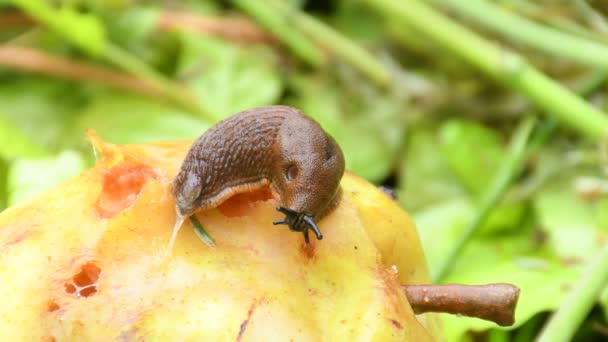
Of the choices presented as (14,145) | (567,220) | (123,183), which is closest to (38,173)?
(14,145)

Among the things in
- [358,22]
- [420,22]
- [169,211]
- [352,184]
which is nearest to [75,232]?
[169,211]

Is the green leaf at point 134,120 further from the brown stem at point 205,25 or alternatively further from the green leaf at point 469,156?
the green leaf at point 469,156

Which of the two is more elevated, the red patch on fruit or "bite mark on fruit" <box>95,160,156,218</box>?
"bite mark on fruit" <box>95,160,156,218</box>

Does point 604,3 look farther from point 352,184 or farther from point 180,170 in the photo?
point 180,170

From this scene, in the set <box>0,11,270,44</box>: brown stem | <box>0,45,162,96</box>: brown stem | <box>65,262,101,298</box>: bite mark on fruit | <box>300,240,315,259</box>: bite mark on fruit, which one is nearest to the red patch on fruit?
<box>65,262,101,298</box>: bite mark on fruit

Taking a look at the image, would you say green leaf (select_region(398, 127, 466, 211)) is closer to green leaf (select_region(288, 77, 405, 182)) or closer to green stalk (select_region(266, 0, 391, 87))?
green leaf (select_region(288, 77, 405, 182))

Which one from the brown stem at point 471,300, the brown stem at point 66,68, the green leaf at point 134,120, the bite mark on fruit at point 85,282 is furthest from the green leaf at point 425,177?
the bite mark on fruit at point 85,282

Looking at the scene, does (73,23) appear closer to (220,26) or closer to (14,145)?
(14,145)
